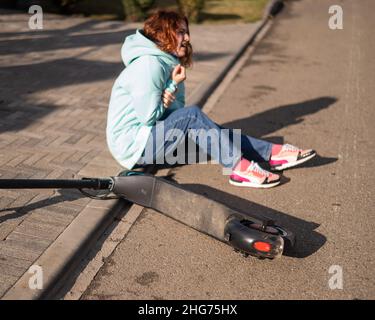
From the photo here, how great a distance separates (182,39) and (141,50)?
0.33 m

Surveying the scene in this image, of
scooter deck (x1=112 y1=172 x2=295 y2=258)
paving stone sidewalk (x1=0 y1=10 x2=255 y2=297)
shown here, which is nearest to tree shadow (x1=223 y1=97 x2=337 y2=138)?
paving stone sidewalk (x1=0 y1=10 x2=255 y2=297)

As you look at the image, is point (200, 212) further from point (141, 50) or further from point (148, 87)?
point (141, 50)

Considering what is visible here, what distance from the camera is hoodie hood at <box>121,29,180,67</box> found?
3.98m

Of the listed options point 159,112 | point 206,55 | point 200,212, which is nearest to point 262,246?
point 200,212

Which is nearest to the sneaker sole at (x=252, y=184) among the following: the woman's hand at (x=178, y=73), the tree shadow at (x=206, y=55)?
the woman's hand at (x=178, y=73)

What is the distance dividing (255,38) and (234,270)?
8.53m

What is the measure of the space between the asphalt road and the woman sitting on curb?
1.03 feet

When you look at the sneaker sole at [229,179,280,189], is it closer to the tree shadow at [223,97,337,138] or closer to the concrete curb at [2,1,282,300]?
the concrete curb at [2,1,282,300]

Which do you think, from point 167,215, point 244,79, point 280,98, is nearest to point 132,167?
point 167,215

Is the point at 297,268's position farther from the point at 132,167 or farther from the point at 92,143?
the point at 92,143

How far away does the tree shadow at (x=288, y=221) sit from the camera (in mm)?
3357

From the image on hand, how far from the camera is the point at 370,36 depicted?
1130cm

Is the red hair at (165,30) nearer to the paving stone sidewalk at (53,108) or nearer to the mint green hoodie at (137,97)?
the mint green hoodie at (137,97)
